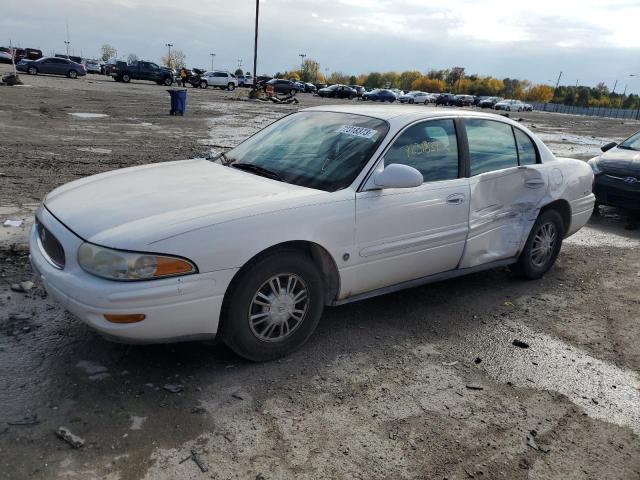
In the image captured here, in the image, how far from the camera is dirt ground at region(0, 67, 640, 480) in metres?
2.60

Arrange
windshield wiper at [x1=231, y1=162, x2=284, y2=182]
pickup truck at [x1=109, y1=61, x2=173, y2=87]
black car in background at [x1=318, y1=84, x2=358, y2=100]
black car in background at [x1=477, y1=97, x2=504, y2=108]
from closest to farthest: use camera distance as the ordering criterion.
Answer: windshield wiper at [x1=231, y1=162, x2=284, y2=182] < pickup truck at [x1=109, y1=61, x2=173, y2=87] < black car in background at [x1=318, y1=84, x2=358, y2=100] < black car in background at [x1=477, y1=97, x2=504, y2=108]

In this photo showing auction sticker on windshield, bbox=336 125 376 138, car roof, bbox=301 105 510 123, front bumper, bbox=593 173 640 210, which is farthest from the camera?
front bumper, bbox=593 173 640 210

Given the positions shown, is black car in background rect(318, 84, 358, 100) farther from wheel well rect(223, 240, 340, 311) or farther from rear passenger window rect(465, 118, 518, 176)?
wheel well rect(223, 240, 340, 311)

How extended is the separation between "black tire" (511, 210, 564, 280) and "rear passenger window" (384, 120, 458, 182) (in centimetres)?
136

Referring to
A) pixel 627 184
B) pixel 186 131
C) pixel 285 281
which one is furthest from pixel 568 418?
pixel 186 131

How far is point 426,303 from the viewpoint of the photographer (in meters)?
4.61

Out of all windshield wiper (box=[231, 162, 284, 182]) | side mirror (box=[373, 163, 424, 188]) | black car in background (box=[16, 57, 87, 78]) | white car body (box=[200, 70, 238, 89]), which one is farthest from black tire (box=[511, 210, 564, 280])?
white car body (box=[200, 70, 238, 89])

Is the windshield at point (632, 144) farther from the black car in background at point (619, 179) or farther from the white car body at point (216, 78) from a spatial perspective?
the white car body at point (216, 78)

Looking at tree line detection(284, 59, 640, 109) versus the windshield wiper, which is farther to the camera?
tree line detection(284, 59, 640, 109)

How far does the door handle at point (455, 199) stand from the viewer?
4156mm

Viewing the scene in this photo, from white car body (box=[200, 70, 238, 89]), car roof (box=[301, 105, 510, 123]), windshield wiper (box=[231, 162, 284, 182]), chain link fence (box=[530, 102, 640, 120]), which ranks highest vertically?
car roof (box=[301, 105, 510, 123])

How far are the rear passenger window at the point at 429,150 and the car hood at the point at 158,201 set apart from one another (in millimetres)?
818

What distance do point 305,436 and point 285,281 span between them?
0.97 m

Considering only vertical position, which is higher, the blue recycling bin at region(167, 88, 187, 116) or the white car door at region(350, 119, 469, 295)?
the white car door at region(350, 119, 469, 295)
